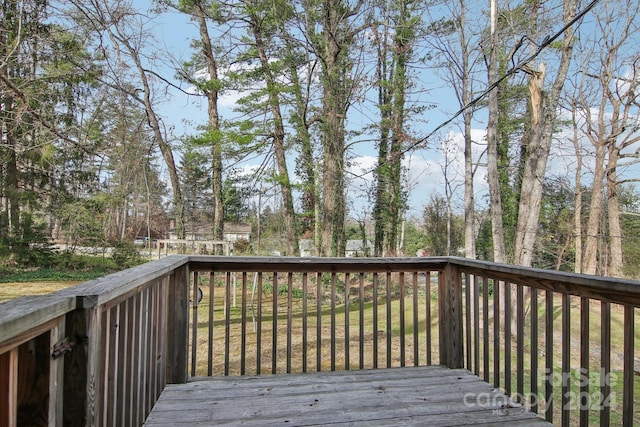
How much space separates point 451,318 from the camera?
2586 mm

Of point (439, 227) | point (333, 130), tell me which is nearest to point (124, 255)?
point (333, 130)

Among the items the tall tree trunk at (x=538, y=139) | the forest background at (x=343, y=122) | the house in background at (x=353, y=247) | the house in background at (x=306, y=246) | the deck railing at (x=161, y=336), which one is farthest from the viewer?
the house in background at (x=353, y=247)

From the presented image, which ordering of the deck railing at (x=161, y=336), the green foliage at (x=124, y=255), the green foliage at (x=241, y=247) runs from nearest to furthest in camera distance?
1. the deck railing at (x=161, y=336)
2. the green foliage at (x=241, y=247)
3. the green foliage at (x=124, y=255)

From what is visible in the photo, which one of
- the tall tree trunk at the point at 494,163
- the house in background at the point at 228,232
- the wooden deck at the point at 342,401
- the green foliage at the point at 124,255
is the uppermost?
the tall tree trunk at the point at 494,163

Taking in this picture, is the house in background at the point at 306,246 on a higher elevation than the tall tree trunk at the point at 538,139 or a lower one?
lower

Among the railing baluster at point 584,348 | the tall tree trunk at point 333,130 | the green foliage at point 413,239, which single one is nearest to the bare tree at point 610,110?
the green foliage at point 413,239

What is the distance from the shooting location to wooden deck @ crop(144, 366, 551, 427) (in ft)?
5.83

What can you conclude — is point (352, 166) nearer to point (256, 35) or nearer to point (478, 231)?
point (256, 35)

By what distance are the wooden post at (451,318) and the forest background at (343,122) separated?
4.49m

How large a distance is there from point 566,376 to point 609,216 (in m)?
9.97

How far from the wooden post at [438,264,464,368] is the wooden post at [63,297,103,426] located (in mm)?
2225

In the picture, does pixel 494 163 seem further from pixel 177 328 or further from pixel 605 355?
pixel 177 328

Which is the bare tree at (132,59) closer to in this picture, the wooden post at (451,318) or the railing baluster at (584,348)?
the wooden post at (451,318)

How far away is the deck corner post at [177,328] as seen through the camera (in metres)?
2.21
